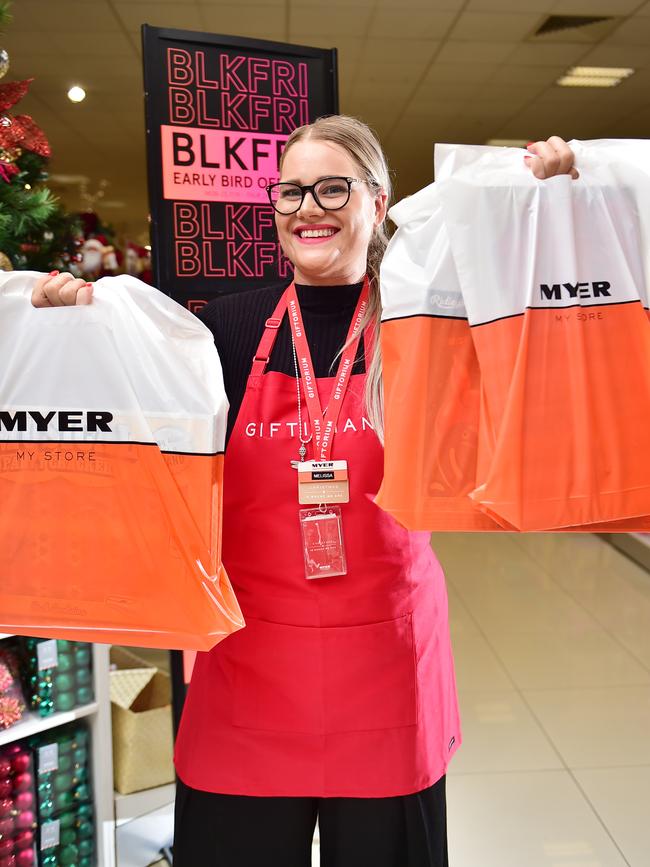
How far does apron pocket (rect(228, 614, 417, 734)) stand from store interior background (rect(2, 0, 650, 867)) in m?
1.31

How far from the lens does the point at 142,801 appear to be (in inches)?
95.8

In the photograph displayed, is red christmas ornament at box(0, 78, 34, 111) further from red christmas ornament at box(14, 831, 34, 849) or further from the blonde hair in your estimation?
red christmas ornament at box(14, 831, 34, 849)

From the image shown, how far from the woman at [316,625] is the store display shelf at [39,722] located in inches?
31.5

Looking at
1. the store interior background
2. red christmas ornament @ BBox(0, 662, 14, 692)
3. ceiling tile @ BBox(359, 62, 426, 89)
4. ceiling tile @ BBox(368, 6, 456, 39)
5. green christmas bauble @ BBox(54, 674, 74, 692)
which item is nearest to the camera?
red christmas ornament @ BBox(0, 662, 14, 692)

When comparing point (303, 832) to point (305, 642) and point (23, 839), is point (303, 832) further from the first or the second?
point (23, 839)

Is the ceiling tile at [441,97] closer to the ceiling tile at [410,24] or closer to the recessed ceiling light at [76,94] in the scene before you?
the ceiling tile at [410,24]

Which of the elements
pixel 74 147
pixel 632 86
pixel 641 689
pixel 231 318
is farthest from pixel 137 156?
pixel 231 318

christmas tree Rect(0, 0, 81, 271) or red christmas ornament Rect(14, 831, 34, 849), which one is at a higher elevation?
christmas tree Rect(0, 0, 81, 271)

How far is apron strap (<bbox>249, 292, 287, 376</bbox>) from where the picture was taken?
49.7 inches

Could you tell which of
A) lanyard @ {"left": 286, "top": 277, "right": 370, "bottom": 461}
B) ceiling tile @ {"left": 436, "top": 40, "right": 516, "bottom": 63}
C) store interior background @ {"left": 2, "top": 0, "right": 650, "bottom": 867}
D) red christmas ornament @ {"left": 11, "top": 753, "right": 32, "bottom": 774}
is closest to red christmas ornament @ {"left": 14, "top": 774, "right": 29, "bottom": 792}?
red christmas ornament @ {"left": 11, "top": 753, "right": 32, "bottom": 774}

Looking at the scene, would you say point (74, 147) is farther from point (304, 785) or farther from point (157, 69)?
point (304, 785)

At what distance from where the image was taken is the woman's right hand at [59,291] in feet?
3.71

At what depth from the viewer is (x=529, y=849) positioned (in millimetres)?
2299

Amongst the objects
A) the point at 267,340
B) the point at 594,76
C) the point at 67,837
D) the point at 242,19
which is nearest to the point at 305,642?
the point at 267,340
